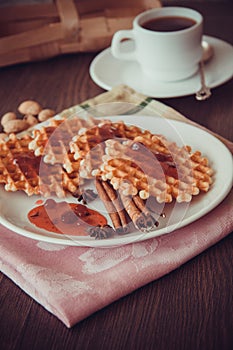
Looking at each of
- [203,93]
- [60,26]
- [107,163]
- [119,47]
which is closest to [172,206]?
[107,163]

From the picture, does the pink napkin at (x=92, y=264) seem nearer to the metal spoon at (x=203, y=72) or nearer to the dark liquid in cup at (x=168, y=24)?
the metal spoon at (x=203, y=72)

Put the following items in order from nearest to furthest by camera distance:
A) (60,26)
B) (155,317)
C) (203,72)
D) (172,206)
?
(155,317), (172,206), (203,72), (60,26)

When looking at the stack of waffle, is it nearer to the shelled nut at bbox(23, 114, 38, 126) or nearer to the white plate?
the white plate

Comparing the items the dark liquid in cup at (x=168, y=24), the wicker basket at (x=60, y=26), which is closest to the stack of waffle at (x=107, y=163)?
the dark liquid in cup at (x=168, y=24)

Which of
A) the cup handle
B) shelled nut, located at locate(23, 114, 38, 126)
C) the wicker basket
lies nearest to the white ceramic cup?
the cup handle

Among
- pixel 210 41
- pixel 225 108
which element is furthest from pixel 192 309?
pixel 210 41

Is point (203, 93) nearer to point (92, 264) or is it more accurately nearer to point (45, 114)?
point (45, 114)
